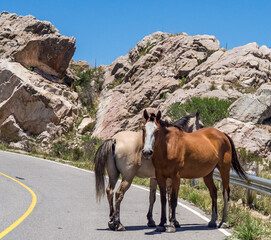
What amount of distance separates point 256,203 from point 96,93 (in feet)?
107

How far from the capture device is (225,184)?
9289mm

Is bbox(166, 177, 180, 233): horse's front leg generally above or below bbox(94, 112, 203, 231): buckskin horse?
below

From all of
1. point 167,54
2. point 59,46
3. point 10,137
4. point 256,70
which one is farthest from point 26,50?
point 256,70

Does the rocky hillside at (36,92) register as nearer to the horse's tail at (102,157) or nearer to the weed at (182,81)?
the weed at (182,81)

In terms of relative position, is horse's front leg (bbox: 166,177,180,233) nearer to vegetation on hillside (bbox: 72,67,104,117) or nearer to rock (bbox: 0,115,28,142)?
rock (bbox: 0,115,28,142)

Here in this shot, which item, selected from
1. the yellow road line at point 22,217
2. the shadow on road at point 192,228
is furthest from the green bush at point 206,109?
the shadow on road at point 192,228

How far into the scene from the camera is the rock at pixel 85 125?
3700 centimetres

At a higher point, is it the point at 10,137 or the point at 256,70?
the point at 256,70

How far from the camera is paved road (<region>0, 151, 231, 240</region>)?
7469 mm

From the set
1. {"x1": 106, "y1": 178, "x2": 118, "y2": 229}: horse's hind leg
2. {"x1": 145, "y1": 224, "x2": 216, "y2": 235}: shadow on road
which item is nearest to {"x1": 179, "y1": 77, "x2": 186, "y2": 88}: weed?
{"x1": 145, "y1": 224, "x2": 216, "y2": 235}: shadow on road

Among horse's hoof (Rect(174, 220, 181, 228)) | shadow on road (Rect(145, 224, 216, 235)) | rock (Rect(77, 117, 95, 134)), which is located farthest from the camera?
rock (Rect(77, 117, 95, 134))

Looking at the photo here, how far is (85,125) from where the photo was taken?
37438mm

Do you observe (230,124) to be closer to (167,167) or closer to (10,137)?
(167,167)

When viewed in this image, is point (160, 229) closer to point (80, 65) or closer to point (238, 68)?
point (238, 68)
